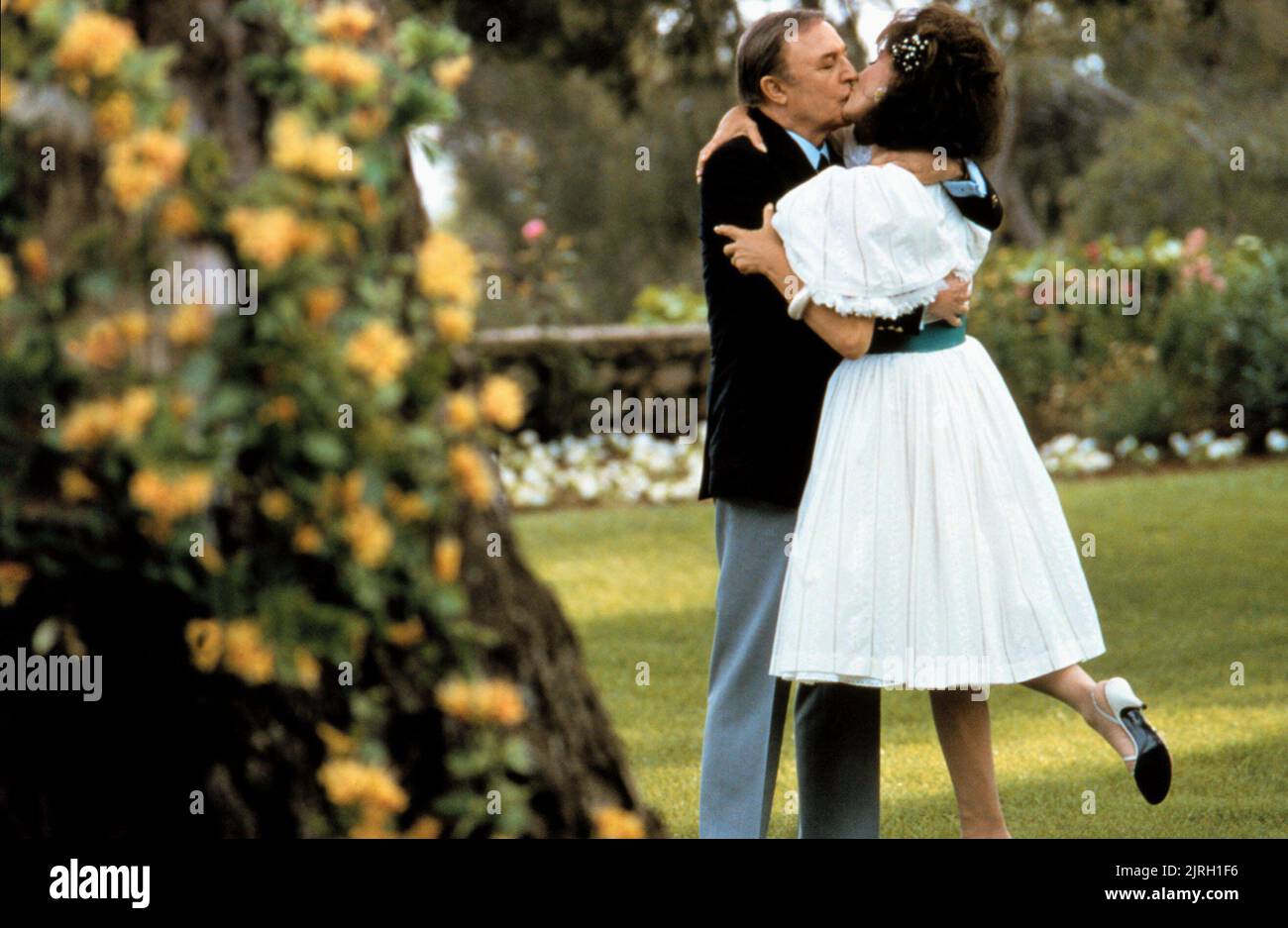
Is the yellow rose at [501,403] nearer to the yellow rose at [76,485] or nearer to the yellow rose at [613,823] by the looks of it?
the yellow rose at [76,485]

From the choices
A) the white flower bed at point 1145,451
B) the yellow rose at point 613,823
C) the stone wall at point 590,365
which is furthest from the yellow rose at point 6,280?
the stone wall at point 590,365

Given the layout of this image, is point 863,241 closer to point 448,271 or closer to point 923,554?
point 923,554

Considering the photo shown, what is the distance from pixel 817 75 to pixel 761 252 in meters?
0.43

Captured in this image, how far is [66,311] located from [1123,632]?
5.09 m

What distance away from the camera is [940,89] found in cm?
341

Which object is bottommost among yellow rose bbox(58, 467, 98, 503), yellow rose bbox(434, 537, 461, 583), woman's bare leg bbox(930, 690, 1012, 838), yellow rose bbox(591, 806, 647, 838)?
woman's bare leg bbox(930, 690, 1012, 838)

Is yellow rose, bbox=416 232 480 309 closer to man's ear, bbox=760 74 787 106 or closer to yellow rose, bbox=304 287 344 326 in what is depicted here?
yellow rose, bbox=304 287 344 326

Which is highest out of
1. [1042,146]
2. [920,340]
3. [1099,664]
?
[1042,146]

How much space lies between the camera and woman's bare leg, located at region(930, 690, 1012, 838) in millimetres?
3504

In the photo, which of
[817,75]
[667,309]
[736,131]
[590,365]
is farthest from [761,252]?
[667,309]

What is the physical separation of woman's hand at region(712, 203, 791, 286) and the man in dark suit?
9 centimetres

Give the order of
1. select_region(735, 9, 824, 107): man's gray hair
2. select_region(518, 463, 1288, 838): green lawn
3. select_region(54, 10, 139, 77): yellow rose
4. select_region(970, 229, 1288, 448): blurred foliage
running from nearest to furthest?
select_region(54, 10, 139, 77): yellow rose, select_region(735, 9, 824, 107): man's gray hair, select_region(518, 463, 1288, 838): green lawn, select_region(970, 229, 1288, 448): blurred foliage

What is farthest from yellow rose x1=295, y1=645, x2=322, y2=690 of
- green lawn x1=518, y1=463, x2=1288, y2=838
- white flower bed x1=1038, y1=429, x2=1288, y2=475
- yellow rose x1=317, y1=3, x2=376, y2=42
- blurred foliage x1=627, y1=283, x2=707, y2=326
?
blurred foliage x1=627, y1=283, x2=707, y2=326

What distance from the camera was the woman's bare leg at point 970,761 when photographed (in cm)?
350
